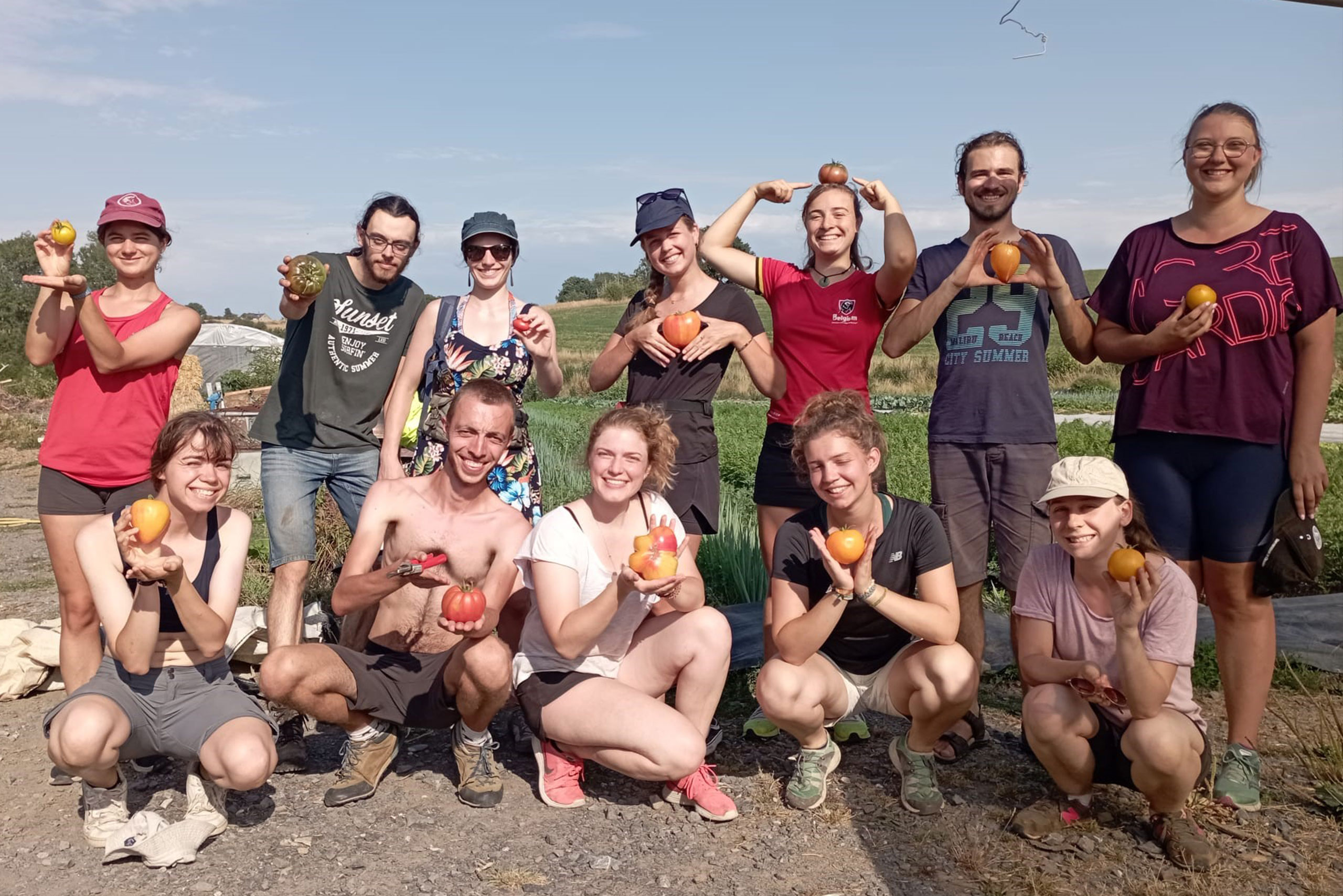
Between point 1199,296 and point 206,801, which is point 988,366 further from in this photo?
point 206,801

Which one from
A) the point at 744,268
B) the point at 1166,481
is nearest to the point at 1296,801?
the point at 1166,481

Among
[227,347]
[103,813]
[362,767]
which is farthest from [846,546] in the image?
[227,347]

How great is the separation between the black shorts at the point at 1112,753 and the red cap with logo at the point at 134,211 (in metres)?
3.83

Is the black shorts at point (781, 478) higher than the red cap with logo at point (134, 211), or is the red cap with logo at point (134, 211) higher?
the red cap with logo at point (134, 211)

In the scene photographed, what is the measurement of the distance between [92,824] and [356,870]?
0.94 m

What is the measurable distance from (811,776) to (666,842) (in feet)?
2.01

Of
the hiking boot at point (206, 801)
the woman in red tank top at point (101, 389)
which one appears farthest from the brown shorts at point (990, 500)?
the woman in red tank top at point (101, 389)

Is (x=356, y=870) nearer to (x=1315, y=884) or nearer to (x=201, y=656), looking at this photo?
(x=201, y=656)

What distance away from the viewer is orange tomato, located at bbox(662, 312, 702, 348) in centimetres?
426

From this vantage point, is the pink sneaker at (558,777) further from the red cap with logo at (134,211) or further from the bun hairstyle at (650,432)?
the red cap with logo at (134,211)

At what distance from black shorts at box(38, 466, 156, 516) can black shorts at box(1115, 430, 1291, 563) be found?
12.4 ft

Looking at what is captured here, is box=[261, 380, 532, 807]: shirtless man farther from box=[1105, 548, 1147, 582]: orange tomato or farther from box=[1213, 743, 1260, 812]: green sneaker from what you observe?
box=[1213, 743, 1260, 812]: green sneaker

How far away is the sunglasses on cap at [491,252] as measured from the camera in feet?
14.5

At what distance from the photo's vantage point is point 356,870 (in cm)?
335
